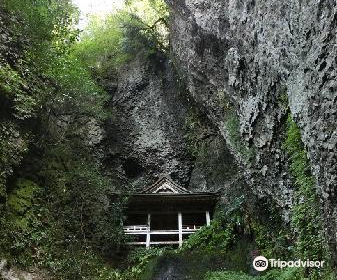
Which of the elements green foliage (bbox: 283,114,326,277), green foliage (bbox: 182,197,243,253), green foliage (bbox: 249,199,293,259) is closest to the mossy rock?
green foliage (bbox: 182,197,243,253)

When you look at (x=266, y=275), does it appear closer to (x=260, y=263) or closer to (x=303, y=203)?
(x=260, y=263)

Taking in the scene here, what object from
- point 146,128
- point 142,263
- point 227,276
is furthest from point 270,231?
point 146,128

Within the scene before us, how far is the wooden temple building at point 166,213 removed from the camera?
16.0 metres

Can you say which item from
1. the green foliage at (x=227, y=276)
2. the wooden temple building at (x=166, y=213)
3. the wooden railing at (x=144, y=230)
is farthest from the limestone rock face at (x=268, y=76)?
the wooden railing at (x=144, y=230)

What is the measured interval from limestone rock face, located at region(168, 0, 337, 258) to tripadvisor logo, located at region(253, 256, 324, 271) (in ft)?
2.93

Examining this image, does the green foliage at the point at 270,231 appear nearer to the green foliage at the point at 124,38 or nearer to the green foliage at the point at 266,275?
the green foliage at the point at 266,275

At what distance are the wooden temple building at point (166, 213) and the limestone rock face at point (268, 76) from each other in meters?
3.30

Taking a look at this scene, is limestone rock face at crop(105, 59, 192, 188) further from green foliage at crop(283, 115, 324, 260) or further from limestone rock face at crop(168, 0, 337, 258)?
green foliage at crop(283, 115, 324, 260)

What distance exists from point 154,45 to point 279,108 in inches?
527

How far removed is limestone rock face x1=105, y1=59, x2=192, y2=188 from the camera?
1975 cm

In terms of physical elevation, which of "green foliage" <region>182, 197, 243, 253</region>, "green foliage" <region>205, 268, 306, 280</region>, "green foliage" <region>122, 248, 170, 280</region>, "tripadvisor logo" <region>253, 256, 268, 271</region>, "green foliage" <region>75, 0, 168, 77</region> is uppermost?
"green foliage" <region>75, 0, 168, 77</region>

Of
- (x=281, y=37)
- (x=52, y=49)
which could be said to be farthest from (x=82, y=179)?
(x=281, y=37)

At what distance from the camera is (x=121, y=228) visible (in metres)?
15.1

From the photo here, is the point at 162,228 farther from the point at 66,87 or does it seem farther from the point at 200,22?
the point at 200,22
